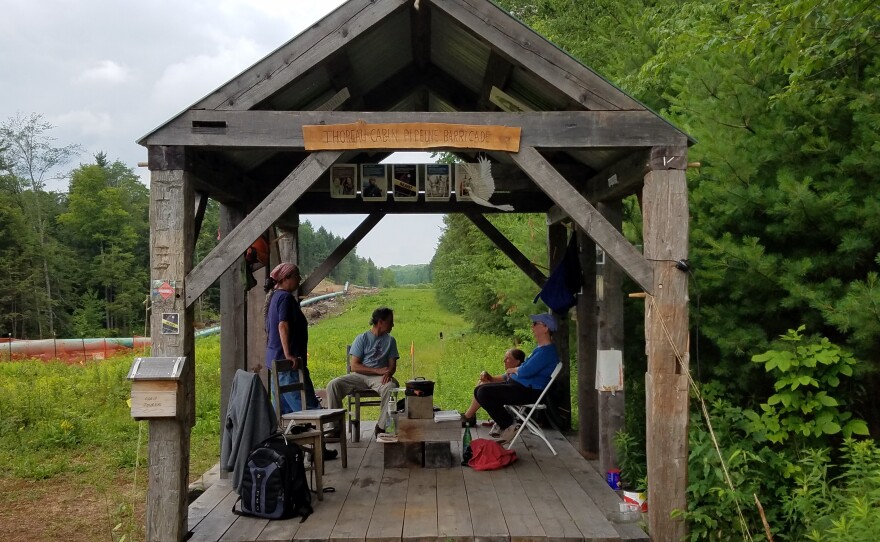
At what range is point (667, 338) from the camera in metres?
4.74

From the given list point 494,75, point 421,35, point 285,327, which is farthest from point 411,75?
point 285,327

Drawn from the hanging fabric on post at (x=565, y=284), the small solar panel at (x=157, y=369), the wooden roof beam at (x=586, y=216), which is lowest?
the small solar panel at (x=157, y=369)

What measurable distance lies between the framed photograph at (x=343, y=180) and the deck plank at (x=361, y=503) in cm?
254

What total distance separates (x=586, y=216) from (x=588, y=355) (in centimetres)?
269

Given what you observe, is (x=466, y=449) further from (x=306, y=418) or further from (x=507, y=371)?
(x=306, y=418)

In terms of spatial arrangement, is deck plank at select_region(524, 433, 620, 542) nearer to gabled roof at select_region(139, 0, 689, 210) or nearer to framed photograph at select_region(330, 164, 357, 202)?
gabled roof at select_region(139, 0, 689, 210)

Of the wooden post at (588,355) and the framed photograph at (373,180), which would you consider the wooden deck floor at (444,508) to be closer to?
the wooden post at (588,355)

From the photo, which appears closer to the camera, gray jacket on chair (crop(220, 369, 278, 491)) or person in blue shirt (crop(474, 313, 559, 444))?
gray jacket on chair (crop(220, 369, 278, 491))

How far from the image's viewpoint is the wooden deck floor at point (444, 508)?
470 cm

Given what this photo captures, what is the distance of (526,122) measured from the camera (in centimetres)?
482

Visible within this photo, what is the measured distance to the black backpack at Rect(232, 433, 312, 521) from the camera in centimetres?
501

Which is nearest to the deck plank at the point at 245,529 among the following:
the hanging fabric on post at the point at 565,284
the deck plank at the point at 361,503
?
the deck plank at the point at 361,503

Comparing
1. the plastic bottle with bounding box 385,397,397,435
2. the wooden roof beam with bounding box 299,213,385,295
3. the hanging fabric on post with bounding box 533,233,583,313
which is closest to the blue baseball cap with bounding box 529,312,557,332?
the hanging fabric on post with bounding box 533,233,583,313

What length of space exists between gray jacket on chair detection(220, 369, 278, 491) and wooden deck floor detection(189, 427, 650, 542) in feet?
1.50
